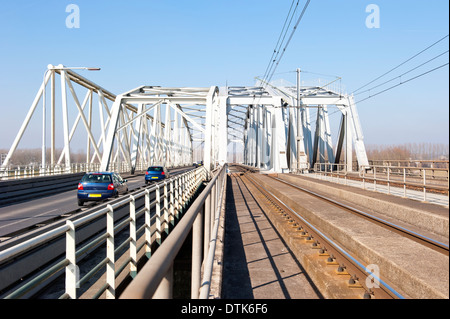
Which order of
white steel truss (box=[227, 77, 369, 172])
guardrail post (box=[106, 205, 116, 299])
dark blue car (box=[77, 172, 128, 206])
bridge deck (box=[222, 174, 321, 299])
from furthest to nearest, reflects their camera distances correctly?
white steel truss (box=[227, 77, 369, 172]) < dark blue car (box=[77, 172, 128, 206]) < bridge deck (box=[222, 174, 321, 299]) < guardrail post (box=[106, 205, 116, 299])

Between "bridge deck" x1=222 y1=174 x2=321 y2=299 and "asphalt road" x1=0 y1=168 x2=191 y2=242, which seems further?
"asphalt road" x1=0 y1=168 x2=191 y2=242

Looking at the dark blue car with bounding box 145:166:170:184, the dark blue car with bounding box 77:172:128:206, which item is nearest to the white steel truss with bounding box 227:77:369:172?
the dark blue car with bounding box 145:166:170:184

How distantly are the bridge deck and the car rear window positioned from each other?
754 cm

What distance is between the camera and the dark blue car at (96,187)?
15336mm

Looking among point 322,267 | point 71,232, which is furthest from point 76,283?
Result: point 322,267

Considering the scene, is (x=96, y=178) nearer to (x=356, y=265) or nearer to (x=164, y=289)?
(x=356, y=265)

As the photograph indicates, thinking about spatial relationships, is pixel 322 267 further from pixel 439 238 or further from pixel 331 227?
pixel 439 238

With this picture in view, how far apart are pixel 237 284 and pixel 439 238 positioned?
4.61 metres

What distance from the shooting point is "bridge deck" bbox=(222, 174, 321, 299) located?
18.2ft

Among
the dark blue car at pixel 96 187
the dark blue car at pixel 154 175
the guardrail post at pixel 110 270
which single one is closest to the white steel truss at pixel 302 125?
the dark blue car at pixel 154 175

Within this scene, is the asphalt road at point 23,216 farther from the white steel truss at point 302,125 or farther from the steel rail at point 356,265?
the white steel truss at point 302,125

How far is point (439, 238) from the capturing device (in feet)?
25.0

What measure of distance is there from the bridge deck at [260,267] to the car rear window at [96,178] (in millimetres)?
7544

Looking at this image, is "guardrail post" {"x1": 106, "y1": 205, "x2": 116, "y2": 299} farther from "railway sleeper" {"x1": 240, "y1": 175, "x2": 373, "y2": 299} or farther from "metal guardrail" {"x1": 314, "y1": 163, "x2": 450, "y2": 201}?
"metal guardrail" {"x1": 314, "y1": 163, "x2": 450, "y2": 201}
